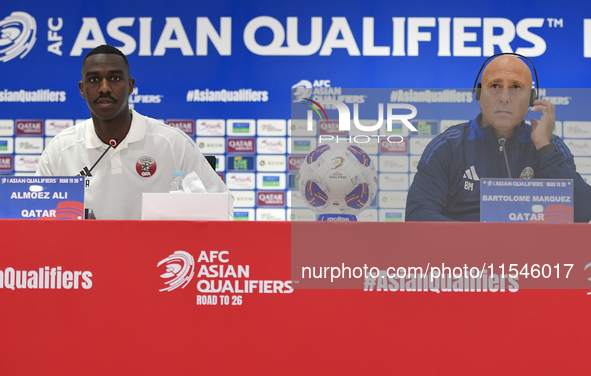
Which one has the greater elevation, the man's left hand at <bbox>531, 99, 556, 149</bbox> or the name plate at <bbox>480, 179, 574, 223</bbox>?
the man's left hand at <bbox>531, 99, 556, 149</bbox>

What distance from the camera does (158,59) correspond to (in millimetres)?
4258

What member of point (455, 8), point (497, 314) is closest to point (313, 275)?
point (497, 314)

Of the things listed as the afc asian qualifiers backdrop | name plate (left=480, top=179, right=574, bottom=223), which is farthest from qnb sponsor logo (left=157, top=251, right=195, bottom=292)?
the afc asian qualifiers backdrop

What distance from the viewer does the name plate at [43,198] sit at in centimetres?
154

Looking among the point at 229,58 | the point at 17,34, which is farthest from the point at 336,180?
the point at 17,34

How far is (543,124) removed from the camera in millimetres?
1534

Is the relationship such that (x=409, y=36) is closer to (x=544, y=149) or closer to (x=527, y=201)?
(x=544, y=149)

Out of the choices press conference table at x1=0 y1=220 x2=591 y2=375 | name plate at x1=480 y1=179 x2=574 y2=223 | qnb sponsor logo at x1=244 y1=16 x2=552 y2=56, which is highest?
qnb sponsor logo at x1=244 y1=16 x2=552 y2=56

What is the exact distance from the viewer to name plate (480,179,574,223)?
54.3 inches

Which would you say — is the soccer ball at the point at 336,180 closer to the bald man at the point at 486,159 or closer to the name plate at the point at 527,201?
the bald man at the point at 486,159

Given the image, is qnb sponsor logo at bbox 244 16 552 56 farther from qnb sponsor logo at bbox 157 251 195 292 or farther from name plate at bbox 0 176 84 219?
qnb sponsor logo at bbox 157 251 195 292

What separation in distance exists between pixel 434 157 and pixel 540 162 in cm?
32

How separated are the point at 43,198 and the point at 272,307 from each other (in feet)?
2.67

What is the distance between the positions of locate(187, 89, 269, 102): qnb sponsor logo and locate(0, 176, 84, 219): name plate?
9.13 ft
